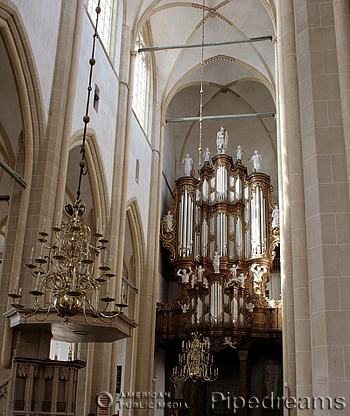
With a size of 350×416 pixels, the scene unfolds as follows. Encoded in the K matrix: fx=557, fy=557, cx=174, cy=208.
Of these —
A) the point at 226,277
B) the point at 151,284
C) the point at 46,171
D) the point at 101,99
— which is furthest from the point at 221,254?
the point at 46,171

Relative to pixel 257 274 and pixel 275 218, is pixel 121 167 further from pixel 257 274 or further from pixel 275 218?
pixel 275 218

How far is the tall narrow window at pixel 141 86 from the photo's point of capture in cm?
1986

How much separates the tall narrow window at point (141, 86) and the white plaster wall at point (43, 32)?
7.08 m

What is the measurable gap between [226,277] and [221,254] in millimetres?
2313

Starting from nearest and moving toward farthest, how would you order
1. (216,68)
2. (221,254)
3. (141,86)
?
(141,86) < (221,254) < (216,68)

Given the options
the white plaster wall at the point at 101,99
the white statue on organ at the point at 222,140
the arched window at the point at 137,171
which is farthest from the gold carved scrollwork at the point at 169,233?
the white plaster wall at the point at 101,99

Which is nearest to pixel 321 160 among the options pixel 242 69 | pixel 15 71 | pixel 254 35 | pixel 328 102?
pixel 328 102

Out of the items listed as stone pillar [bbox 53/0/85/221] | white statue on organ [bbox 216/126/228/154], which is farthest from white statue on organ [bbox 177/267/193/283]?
stone pillar [bbox 53/0/85/221]

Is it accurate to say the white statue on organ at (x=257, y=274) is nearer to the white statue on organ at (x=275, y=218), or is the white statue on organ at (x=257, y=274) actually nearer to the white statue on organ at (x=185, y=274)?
the white statue on organ at (x=275, y=218)

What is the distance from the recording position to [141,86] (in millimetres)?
20594

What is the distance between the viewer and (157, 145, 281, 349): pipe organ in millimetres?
18578

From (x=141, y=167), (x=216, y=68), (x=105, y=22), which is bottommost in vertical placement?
(x=141, y=167)

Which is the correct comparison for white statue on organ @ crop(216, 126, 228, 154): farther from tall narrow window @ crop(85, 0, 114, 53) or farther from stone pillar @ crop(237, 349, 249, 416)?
stone pillar @ crop(237, 349, 249, 416)

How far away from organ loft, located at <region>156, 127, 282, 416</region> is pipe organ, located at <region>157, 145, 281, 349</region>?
34mm
